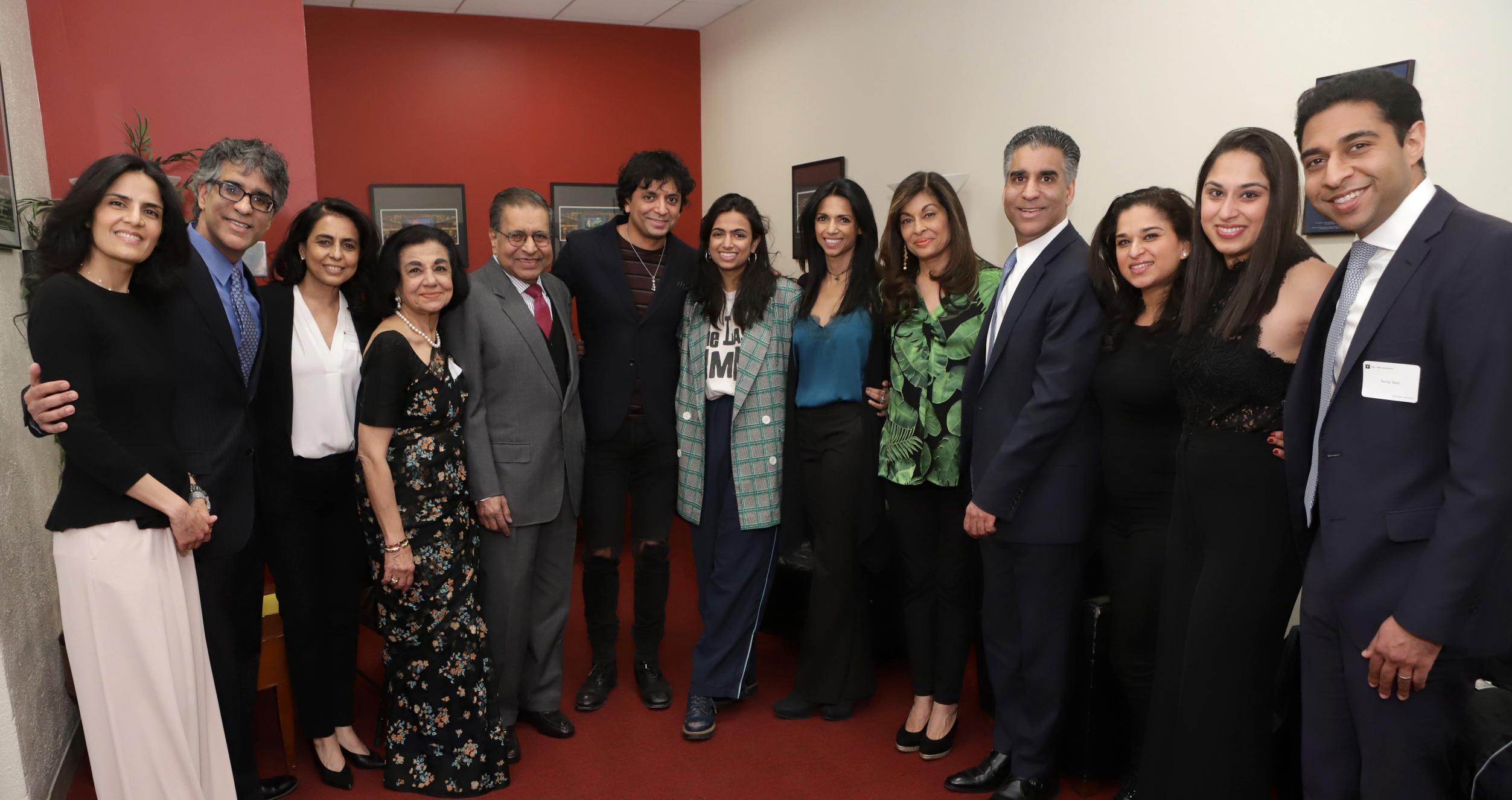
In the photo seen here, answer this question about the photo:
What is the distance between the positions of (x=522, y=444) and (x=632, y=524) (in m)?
0.67

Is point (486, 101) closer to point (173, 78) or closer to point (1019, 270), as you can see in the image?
point (173, 78)

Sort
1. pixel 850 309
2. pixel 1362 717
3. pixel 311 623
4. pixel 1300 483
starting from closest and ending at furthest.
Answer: pixel 1362 717 < pixel 1300 483 < pixel 311 623 < pixel 850 309

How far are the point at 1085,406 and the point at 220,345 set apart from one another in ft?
7.62

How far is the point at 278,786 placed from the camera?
2869 millimetres

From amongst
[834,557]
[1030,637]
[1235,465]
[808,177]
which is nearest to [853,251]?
[834,557]

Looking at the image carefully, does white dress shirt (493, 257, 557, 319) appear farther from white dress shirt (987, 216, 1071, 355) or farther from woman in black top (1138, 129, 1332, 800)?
woman in black top (1138, 129, 1332, 800)

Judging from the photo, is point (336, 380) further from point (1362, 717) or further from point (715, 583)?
point (1362, 717)

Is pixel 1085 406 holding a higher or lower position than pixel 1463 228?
lower

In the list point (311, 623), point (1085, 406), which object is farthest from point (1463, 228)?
point (311, 623)

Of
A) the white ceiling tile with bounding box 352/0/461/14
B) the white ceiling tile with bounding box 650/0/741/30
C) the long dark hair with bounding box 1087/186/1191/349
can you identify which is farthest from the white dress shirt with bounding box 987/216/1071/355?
the white ceiling tile with bounding box 352/0/461/14

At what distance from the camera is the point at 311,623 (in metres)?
2.88

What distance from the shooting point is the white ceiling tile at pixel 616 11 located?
6516 mm

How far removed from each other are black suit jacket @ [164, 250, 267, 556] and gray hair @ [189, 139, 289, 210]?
0.96 ft

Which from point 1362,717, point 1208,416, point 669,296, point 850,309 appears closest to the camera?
point 1362,717
